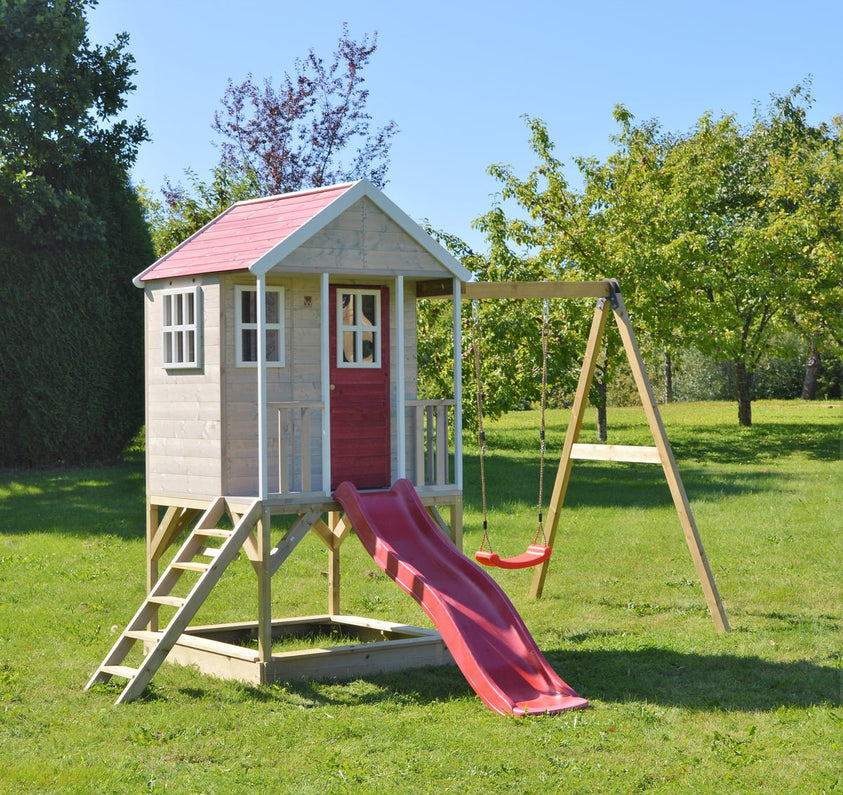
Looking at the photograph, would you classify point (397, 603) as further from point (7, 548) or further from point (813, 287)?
point (813, 287)

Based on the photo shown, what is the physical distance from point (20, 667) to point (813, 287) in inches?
942

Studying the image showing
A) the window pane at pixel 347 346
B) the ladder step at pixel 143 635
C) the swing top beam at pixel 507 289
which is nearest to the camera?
the ladder step at pixel 143 635

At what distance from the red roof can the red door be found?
0.79 metres

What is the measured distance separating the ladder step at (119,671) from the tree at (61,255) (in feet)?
49.1

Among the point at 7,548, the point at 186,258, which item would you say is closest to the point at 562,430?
the point at 7,548

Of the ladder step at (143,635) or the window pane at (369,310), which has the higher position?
the window pane at (369,310)

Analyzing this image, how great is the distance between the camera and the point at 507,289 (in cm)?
1102

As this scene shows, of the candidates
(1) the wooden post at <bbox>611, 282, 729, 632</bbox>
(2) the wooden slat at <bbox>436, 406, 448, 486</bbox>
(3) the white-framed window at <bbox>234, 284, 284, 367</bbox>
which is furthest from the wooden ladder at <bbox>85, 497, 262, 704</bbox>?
(1) the wooden post at <bbox>611, 282, 729, 632</bbox>

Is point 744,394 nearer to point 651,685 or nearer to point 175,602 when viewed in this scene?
point 651,685

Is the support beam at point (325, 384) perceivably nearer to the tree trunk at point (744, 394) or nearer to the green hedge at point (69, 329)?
the green hedge at point (69, 329)

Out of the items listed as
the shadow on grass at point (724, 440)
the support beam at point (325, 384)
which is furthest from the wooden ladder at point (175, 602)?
the shadow on grass at point (724, 440)

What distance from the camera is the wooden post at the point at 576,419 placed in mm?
11961

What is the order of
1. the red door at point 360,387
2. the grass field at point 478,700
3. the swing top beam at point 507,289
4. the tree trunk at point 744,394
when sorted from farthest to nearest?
1. the tree trunk at point 744,394
2. the swing top beam at point 507,289
3. the red door at point 360,387
4. the grass field at point 478,700

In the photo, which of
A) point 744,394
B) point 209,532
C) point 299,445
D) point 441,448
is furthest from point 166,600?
point 744,394
